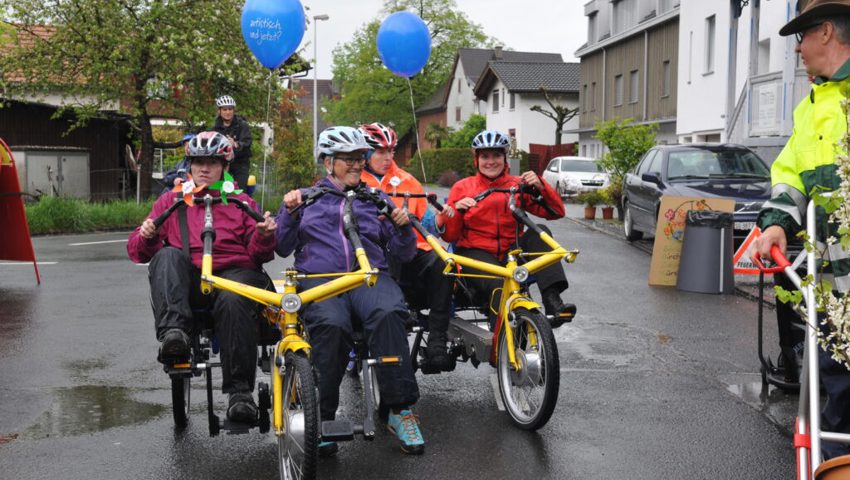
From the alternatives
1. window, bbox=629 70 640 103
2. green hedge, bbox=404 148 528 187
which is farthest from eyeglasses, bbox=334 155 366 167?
green hedge, bbox=404 148 528 187

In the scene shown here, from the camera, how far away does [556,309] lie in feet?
22.9

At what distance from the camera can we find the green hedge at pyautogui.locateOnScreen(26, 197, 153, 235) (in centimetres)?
2202

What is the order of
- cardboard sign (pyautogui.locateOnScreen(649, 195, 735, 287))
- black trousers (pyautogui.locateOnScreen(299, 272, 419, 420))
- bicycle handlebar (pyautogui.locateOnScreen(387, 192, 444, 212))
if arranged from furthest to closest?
cardboard sign (pyautogui.locateOnScreen(649, 195, 735, 287)) < bicycle handlebar (pyautogui.locateOnScreen(387, 192, 444, 212)) < black trousers (pyautogui.locateOnScreen(299, 272, 419, 420))

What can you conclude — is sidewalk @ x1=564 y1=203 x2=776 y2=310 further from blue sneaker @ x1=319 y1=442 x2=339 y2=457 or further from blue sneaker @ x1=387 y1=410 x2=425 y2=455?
blue sneaker @ x1=319 y1=442 x2=339 y2=457

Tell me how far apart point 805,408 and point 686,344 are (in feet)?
19.0

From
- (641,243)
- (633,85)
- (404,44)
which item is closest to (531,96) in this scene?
(633,85)

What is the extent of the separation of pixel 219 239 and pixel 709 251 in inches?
316

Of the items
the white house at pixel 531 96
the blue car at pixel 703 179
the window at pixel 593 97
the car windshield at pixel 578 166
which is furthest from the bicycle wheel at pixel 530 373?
the white house at pixel 531 96

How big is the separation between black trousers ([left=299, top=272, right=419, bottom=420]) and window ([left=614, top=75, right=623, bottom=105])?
40.5 metres

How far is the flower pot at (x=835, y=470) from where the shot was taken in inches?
108

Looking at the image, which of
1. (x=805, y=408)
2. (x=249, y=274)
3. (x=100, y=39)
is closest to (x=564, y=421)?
(x=249, y=274)

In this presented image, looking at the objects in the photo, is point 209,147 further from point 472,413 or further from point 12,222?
point 12,222

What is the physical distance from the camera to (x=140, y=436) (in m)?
6.13

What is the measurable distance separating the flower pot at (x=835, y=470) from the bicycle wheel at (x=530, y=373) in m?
2.96
